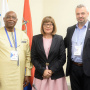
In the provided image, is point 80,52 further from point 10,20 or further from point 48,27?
point 10,20

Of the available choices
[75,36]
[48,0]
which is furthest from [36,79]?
[48,0]

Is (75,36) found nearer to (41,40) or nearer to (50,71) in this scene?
(41,40)

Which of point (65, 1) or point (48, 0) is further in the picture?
point (48, 0)

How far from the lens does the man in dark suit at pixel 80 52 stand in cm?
197

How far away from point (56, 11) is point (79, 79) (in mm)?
2674

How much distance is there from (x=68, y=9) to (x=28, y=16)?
5.02ft

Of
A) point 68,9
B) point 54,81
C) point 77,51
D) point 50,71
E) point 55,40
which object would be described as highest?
point 68,9

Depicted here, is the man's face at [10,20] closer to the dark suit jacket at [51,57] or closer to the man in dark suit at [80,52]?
the dark suit jacket at [51,57]

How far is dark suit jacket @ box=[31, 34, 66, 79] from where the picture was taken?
6.66 ft

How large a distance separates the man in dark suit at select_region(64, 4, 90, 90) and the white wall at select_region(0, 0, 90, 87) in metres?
1.86

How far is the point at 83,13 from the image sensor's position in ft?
6.84

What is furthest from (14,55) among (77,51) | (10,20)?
(77,51)

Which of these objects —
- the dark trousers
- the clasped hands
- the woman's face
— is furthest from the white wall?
the dark trousers

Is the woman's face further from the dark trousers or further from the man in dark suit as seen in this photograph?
the dark trousers
